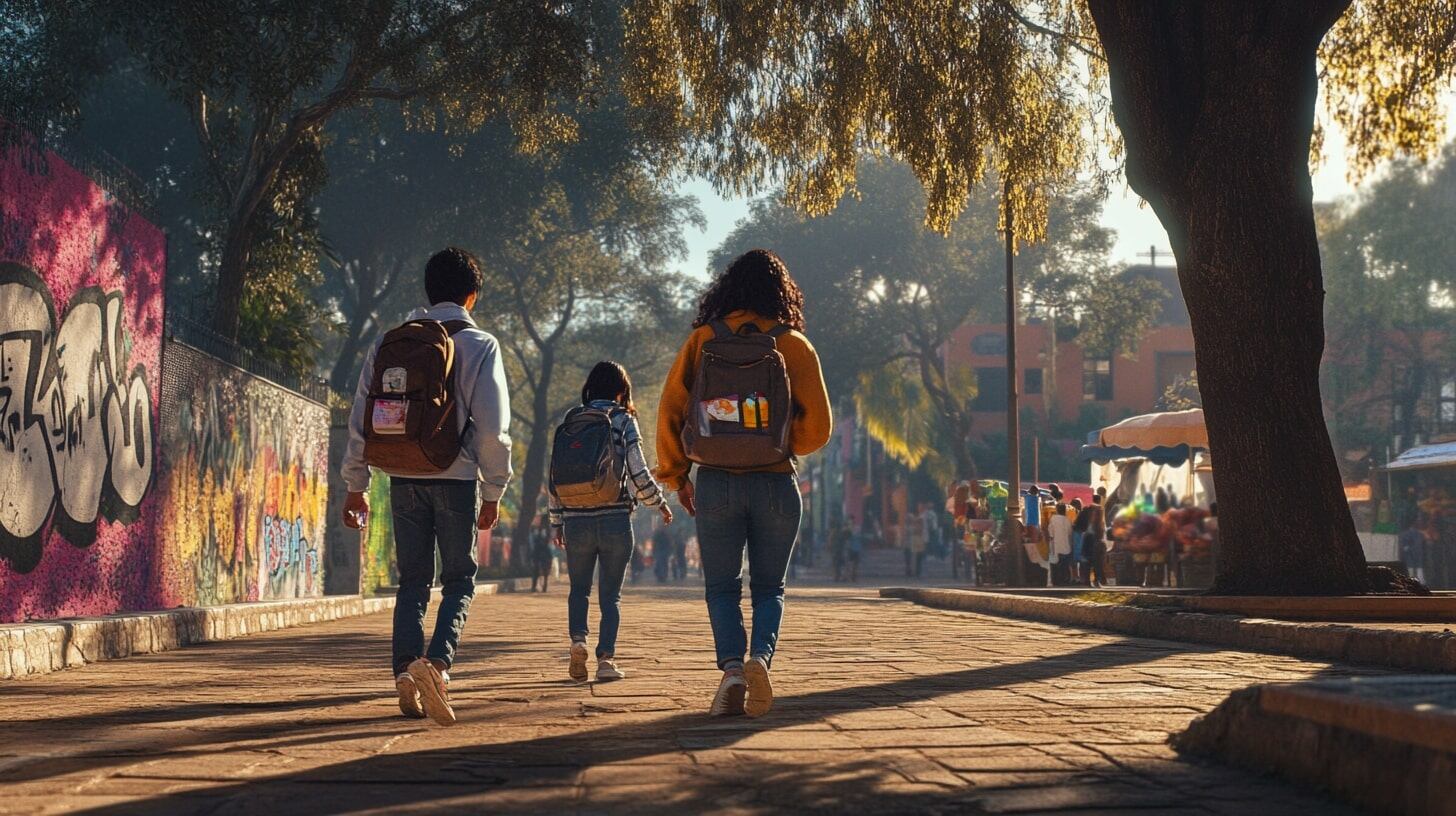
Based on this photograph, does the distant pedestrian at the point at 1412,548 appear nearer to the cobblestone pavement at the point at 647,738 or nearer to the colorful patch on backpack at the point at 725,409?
the cobblestone pavement at the point at 647,738

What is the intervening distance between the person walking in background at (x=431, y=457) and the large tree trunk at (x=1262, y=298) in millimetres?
6608

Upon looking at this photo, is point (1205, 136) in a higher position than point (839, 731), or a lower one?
higher

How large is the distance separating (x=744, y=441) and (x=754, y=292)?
2.10 ft

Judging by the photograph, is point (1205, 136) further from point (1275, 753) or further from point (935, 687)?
point (1275, 753)

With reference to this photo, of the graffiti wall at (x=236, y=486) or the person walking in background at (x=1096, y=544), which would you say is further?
the person walking in background at (x=1096, y=544)

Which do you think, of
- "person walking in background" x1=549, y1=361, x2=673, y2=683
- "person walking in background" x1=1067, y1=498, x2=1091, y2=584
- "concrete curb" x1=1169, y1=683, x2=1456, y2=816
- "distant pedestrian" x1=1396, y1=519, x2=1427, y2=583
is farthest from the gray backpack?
"distant pedestrian" x1=1396, y1=519, x2=1427, y2=583

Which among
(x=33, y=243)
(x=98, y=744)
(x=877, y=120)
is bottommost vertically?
(x=98, y=744)

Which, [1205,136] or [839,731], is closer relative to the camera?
[839,731]

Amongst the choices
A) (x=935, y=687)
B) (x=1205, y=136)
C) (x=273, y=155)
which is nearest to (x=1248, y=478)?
(x=1205, y=136)

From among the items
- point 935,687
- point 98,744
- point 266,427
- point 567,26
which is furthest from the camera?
point 266,427

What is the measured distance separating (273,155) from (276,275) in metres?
3.08

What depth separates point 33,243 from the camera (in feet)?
35.3

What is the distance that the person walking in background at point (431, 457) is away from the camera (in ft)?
20.3

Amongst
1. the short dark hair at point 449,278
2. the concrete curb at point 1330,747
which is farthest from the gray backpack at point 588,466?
the concrete curb at point 1330,747
